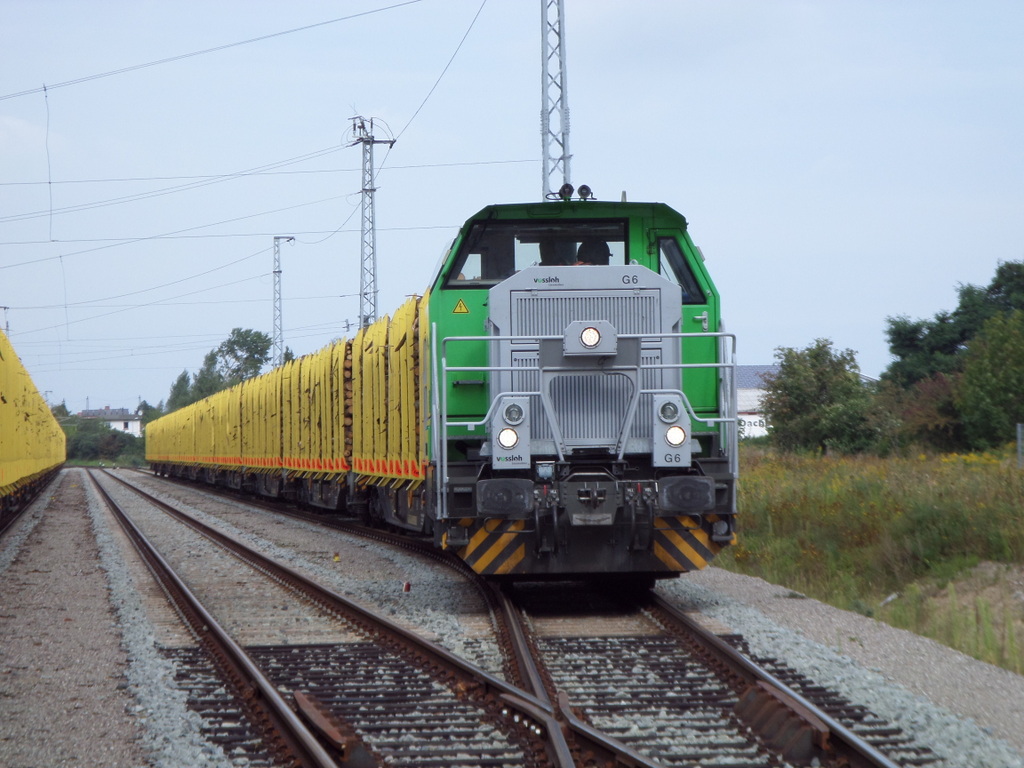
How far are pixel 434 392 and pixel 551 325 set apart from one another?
1052 mm

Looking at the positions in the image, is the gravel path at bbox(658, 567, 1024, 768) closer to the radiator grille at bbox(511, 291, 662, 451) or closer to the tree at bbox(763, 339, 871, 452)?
the radiator grille at bbox(511, 291, 662, 451)

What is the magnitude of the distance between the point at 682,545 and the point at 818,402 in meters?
25.3

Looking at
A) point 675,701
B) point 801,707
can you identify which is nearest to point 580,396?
point 675,701

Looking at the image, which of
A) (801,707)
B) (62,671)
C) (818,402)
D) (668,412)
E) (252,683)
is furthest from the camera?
(818,402)

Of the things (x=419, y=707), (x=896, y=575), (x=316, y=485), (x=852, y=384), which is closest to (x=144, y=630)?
(x=419, y=707)

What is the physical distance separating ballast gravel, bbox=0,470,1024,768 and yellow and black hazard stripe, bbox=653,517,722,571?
1.49 feet

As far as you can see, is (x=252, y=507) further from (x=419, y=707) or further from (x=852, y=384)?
A: (x=419, y=707)

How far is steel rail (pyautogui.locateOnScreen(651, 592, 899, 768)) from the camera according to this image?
15.3ft

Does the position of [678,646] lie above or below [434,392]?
below

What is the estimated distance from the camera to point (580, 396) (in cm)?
873

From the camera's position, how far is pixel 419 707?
5793 mm

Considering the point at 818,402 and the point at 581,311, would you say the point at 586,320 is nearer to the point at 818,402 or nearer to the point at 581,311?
the point at 581,311

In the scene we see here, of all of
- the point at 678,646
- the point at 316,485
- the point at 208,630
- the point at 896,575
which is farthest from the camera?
the point at 316,485

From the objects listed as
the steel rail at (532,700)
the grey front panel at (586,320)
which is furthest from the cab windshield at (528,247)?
the steel rail at (532,700)
